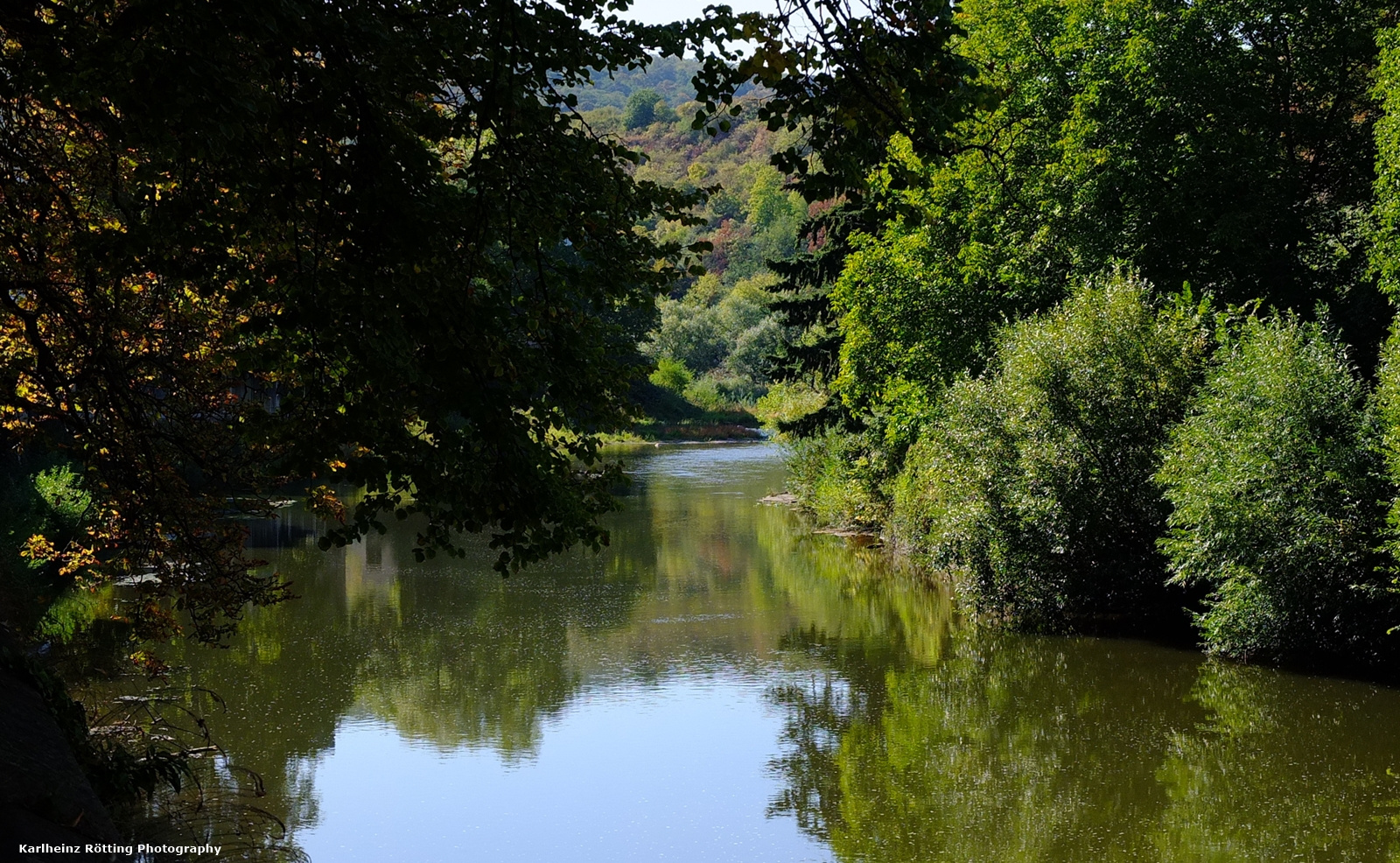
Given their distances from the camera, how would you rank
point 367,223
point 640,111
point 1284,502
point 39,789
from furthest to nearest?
point 640,111 < point 1284,502 < point 367,223 < point 39,789

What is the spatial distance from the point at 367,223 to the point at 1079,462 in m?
12.9

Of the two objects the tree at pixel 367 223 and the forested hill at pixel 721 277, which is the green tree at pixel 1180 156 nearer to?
the forested hill at pixel 721 277

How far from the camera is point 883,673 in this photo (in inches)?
626

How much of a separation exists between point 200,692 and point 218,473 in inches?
244

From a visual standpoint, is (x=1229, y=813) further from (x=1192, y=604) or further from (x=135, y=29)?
(x=135, y=29)

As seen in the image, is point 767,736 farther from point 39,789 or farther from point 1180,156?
point 1180,156

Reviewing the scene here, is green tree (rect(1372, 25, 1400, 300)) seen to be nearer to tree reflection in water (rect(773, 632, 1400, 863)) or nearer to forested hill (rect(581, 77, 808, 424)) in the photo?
tree reflection in water (rect(773, 632, 1400, 863))

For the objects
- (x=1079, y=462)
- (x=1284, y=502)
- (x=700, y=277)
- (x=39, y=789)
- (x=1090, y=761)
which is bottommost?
(x=1090, y=761)

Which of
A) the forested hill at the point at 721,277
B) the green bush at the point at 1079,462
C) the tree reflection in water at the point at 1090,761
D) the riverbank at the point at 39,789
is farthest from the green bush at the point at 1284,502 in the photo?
the riverbank at the point at 39,789

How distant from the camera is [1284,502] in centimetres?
1386

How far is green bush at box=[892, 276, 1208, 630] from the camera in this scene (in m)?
16.8

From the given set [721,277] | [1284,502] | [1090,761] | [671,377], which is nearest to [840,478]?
[1284,502]

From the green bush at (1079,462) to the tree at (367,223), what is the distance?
33.2 ft

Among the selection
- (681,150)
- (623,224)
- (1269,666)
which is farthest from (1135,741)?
(681,150)
